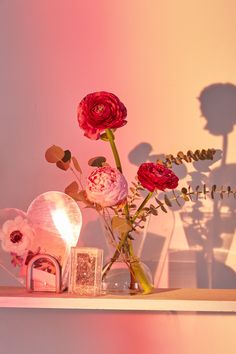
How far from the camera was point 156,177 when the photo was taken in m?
1.31

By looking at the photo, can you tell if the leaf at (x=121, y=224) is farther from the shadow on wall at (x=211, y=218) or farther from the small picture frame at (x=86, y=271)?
the shadow on wall at (x=211, y=218)

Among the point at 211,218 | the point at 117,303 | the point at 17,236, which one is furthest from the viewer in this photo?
the point at 211,218

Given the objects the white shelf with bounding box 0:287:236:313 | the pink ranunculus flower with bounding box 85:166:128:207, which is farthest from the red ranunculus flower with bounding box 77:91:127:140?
the white shelf with bounding box 0:287:236:313

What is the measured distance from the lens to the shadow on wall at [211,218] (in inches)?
63.7

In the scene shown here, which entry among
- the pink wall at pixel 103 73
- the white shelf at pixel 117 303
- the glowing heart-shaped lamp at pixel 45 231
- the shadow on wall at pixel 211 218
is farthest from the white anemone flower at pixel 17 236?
the shadow on wall at pixel 211 218

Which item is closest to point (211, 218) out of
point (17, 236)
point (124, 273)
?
point (124, 273)

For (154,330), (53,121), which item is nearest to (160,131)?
(53,121)

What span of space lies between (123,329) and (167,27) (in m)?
0.93

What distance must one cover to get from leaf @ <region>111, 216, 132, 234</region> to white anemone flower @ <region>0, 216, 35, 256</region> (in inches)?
8.4

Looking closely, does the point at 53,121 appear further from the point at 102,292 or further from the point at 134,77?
the point at 102,292

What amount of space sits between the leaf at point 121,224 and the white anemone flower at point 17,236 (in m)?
0.21

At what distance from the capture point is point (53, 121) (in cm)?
169

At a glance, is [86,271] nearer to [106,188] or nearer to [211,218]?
[106,188]

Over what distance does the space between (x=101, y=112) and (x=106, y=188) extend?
0.19m
